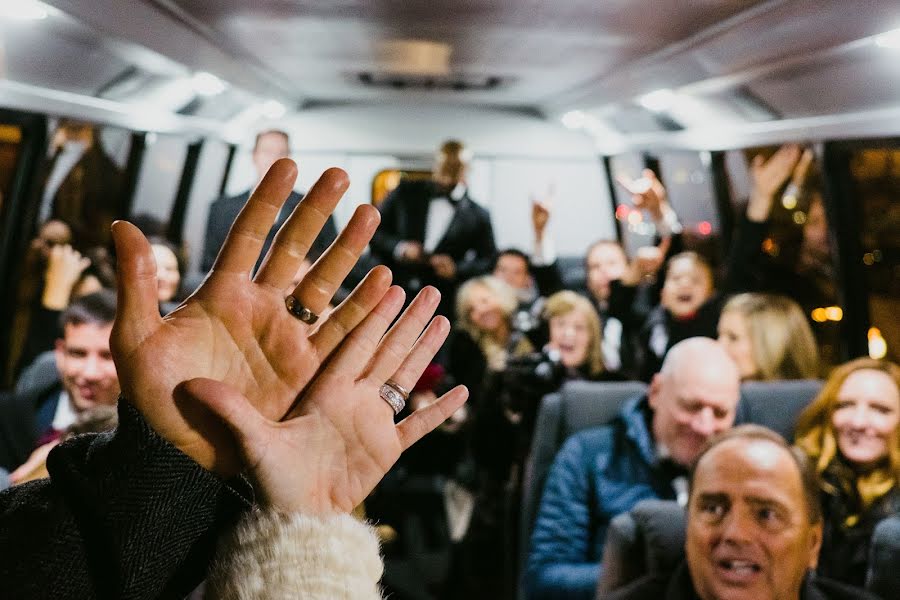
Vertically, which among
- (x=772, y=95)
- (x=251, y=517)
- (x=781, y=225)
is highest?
(x=772, y=95)

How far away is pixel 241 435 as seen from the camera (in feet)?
3.17

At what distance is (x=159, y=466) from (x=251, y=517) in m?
0.13

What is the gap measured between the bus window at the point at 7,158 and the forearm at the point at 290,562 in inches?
200

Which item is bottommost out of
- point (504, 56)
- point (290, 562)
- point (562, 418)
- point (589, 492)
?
point (589, 492)

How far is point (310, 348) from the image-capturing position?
3.67ft

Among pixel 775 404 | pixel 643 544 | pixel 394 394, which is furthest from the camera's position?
pixel 775 404

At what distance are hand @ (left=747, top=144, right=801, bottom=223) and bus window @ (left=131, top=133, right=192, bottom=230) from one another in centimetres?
444

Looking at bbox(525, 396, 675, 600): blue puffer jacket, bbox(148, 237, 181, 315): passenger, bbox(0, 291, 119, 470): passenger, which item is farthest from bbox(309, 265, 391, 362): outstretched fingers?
bbox(148, 237, 181, 315): passenger

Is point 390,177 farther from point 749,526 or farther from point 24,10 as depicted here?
point 749,526

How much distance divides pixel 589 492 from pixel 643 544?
72 centimetres

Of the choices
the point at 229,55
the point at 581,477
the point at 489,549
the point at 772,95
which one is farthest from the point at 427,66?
the point at 581,477

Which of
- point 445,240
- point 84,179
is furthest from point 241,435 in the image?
point 445,240

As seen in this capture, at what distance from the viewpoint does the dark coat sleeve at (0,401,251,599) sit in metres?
0.86

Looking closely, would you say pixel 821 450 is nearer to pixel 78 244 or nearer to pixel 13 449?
pixel 13 449
